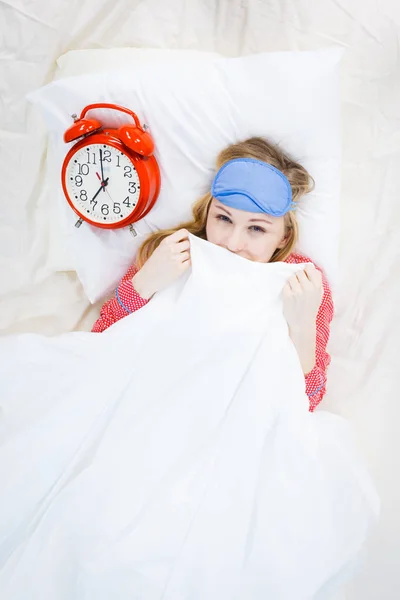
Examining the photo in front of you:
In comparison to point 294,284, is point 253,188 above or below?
above

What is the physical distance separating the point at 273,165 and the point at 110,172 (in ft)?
1.15

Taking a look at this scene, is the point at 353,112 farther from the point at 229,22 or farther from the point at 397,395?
the point at 397,395

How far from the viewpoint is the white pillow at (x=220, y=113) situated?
1337 mm

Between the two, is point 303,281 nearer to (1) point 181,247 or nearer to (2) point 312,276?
(2) point 312,276

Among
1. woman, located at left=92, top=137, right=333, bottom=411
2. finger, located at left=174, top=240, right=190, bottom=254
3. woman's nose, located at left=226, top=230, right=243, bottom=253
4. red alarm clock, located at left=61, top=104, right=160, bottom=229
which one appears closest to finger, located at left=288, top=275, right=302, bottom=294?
woman, located at left=92, top=137, right=333, bottom=411

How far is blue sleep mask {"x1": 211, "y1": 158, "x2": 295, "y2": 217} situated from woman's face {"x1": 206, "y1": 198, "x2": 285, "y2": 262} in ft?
0.07

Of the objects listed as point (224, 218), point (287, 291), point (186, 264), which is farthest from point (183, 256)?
point (287, 291)

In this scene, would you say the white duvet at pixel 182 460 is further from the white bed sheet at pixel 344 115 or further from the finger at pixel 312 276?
the white bed sheet at pixel 344 115

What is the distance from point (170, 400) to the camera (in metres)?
1.23

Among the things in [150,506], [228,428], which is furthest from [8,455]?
[228,428]

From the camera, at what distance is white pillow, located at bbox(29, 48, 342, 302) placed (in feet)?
4.39

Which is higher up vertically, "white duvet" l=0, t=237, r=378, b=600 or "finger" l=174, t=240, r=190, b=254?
"finger" l=174, t=240, r=190, b=254

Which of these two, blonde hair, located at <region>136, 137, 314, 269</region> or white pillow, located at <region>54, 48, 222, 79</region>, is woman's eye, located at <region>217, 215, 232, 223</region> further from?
white pillow, located at <region>54, 48, 222, 79</region>

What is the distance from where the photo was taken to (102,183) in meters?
1.40
